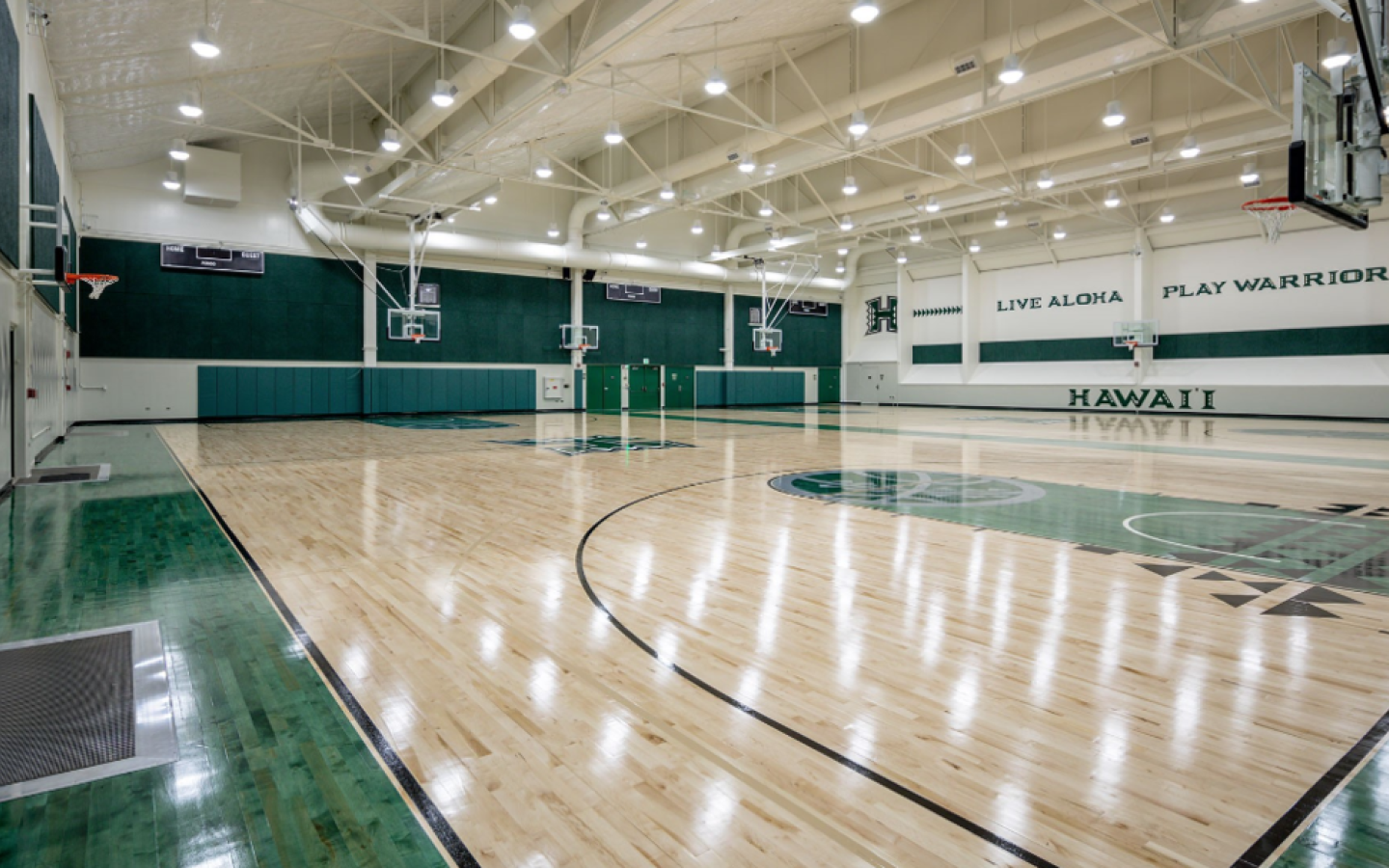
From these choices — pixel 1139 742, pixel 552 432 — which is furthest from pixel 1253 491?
pixel 552 432

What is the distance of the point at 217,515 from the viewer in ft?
25.5

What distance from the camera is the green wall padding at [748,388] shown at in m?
32.7

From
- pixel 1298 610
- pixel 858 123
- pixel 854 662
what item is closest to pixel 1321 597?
pixel 1298 610

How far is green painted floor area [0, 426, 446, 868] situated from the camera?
233cm

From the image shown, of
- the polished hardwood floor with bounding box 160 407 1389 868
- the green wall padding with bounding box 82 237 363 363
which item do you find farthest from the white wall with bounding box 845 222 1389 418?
the green wall padding with bounding box 82 237 363 363

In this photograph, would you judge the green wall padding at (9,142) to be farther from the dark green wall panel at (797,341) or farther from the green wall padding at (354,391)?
the dark green wall panel at (797,341)

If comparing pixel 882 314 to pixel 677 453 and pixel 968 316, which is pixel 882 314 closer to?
pixel 968 316

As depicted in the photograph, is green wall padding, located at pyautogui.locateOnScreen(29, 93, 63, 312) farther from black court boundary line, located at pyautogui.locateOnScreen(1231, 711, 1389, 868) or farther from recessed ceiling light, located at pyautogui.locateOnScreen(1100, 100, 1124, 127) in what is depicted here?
recessed ceiling light, located at pyautogui.locateOnScreen(1100, 100, 1124, 127)

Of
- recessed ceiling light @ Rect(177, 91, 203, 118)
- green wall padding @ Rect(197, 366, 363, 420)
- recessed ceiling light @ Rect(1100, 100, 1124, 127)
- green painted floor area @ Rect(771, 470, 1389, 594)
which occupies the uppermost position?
recessed ceiling light @ Rect(1100, 100, 1124, 127)

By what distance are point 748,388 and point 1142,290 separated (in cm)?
1530

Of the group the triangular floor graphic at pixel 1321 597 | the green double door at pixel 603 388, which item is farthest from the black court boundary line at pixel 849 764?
the green double door at pixel 603 388

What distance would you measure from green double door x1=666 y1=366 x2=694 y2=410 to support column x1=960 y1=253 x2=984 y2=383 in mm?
11239

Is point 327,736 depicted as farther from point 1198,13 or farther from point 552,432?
point 552,432

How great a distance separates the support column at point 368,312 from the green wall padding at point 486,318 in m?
0.25
